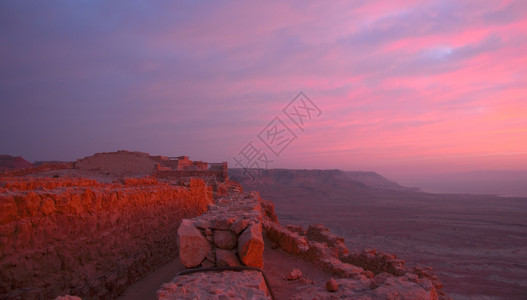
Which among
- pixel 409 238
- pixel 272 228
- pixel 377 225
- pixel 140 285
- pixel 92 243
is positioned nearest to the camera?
pixel 92 243

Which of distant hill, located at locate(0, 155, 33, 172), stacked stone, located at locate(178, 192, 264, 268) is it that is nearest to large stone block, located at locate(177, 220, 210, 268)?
stacked stone, located at locate(178, 192, 264, 268)

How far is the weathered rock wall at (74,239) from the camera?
3.56 metres

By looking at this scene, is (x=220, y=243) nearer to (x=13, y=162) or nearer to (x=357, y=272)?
(x=357, y=272)

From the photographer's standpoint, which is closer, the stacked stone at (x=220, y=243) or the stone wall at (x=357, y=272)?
the stone wall at (x=357, y=272)

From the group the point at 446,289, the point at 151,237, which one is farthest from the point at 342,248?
the point at 151,237

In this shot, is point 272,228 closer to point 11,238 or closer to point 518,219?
point 11,238

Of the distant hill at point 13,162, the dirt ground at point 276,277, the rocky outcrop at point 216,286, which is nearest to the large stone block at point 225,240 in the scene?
the rocky outcrop at point 216,286

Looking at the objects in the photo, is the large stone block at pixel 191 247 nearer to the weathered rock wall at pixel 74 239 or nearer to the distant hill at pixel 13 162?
the weathered rock wall at pixel 74 239

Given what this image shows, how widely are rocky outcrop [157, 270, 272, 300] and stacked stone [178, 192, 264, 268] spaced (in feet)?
0.64

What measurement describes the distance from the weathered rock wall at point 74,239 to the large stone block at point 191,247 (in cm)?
176

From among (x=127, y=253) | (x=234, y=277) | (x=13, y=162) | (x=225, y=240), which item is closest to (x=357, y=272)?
(x=225, y=240)

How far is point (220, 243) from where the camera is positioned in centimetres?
389

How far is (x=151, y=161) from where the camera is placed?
699 inches

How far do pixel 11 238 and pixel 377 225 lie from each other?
24.0 metres
